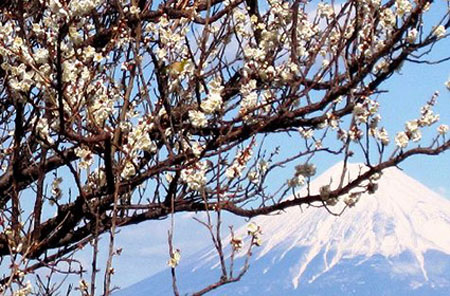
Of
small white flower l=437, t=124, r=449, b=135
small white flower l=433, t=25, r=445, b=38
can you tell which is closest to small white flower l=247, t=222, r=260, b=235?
small white flower l=437, t=124, r=449, b=135

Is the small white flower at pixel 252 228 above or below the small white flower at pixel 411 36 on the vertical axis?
below

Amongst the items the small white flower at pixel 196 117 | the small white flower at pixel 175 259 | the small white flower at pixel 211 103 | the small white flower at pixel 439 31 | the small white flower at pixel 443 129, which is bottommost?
the small white flower at pixel 175 259

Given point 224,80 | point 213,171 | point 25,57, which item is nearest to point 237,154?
point 213,171

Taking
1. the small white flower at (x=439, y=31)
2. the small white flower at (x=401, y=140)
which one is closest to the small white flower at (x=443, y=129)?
the small white flower at (x=401, y=140)

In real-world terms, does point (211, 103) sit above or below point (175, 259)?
above

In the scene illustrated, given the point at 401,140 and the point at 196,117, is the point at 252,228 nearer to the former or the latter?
the point at 196,117

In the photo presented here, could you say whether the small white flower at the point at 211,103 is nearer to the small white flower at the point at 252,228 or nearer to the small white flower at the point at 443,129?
the small white flower at the point at 252,228

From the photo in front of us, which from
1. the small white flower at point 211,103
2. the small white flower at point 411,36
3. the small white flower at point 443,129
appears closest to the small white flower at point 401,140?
the small white flower at point 443,129

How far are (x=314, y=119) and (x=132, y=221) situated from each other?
1.60 meters

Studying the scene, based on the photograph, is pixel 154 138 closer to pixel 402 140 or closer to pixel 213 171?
pixel 213 171

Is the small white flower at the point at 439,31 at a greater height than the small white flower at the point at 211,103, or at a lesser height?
lesser

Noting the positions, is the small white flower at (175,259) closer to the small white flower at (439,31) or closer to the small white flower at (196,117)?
the small white flower at (196,117)

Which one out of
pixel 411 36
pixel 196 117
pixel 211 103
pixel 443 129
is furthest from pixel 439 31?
pixel 196 117

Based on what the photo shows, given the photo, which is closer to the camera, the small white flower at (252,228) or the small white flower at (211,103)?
the small white flower at (252,228)
